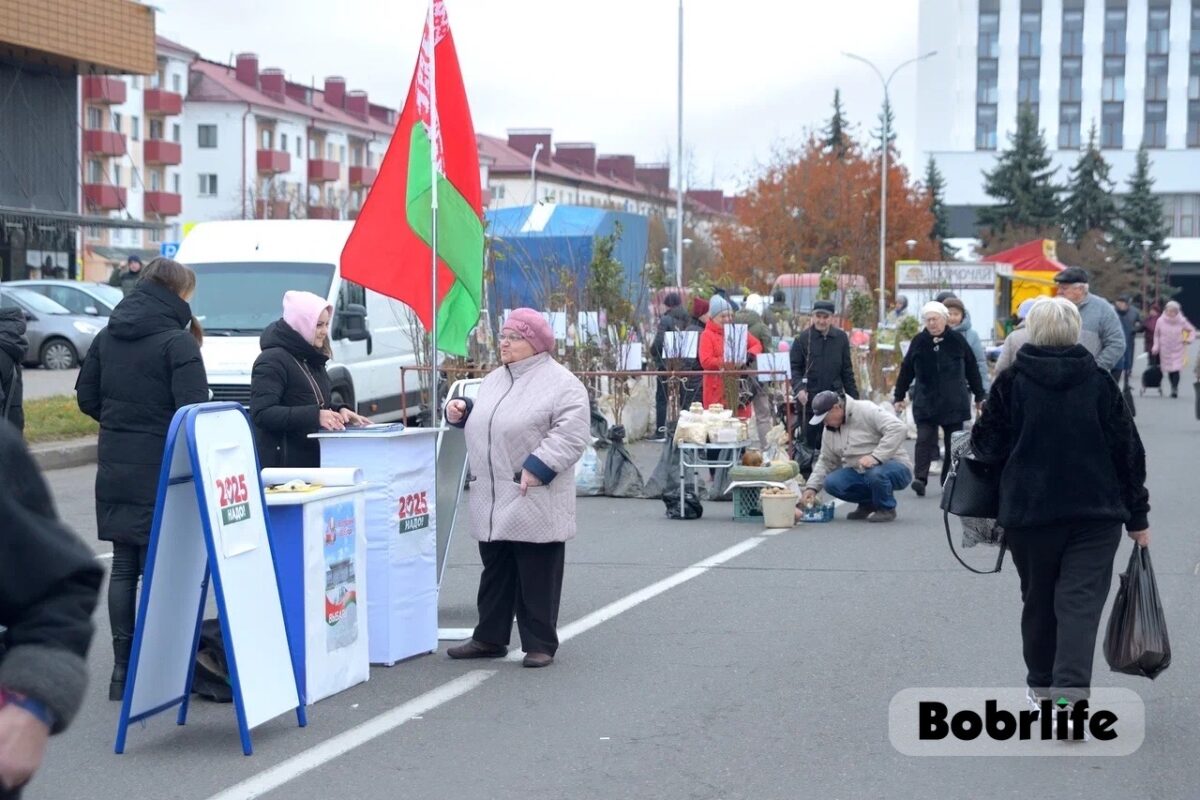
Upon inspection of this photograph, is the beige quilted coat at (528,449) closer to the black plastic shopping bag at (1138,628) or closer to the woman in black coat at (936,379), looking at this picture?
the black plastic shopping bag at (1138,628)

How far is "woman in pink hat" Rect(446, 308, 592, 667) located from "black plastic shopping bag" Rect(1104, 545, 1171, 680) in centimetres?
256

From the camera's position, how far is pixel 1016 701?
694 centimetres

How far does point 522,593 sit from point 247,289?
36.1 ft

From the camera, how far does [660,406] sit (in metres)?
19.1

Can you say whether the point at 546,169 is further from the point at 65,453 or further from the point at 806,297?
the point at 65,453

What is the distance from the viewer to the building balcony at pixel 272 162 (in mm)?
96000

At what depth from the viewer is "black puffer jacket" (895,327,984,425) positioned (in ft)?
48.8

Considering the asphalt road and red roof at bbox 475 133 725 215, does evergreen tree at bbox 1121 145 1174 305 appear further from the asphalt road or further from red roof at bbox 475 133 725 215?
the asphalt road

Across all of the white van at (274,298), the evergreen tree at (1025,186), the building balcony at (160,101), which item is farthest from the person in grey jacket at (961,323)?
the evergreen tree at (1025,186)

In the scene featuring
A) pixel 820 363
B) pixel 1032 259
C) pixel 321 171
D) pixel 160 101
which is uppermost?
pixel 160 101

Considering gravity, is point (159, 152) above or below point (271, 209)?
above

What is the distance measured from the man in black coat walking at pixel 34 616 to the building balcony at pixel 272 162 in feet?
315

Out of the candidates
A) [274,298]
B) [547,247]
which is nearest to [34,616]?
[274,298]

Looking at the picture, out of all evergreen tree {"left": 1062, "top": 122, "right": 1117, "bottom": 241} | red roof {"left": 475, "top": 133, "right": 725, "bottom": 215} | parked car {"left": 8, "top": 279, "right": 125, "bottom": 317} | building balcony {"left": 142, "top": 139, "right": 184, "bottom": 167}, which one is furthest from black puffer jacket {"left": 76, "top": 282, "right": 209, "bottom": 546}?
red roof {"left": 475, "top": 133, "right": 725, "bottom": 215}
